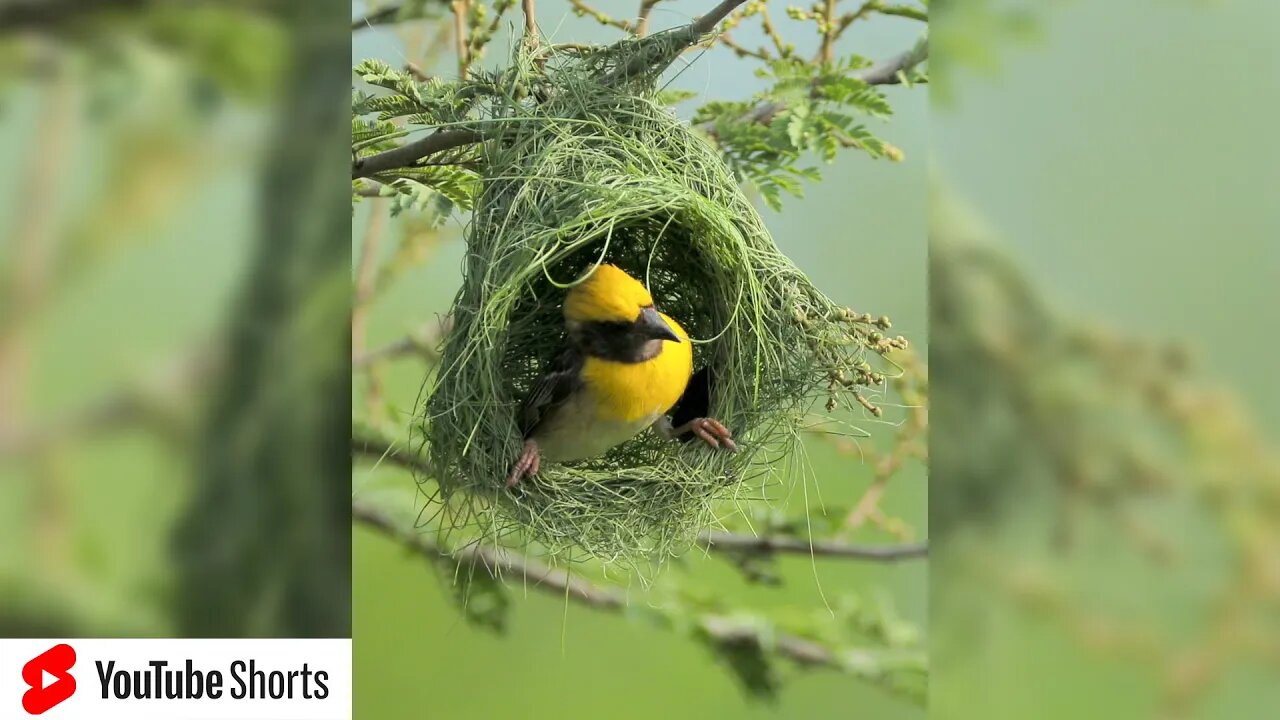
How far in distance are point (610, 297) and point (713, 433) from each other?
0.27 metres

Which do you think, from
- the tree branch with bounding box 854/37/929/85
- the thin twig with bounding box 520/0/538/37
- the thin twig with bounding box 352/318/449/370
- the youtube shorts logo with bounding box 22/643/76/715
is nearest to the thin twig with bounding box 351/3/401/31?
the thin twig with bounding box 520/0/538/37

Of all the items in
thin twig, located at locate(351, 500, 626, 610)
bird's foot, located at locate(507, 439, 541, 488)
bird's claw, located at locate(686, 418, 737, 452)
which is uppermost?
bird's claw, located at locate(686, 418, 737, 452)

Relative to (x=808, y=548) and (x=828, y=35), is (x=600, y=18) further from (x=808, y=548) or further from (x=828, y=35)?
(x=808, y=548)

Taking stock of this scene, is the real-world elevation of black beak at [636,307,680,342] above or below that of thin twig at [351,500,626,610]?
above

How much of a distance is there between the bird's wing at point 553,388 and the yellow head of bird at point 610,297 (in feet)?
0.26

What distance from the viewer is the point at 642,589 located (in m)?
2.03

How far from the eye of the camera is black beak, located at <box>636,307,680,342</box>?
1.44 meters

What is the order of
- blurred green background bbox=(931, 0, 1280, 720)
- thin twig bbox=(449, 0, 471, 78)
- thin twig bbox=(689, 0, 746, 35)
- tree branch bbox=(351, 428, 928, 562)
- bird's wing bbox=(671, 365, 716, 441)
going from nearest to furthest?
thin twig bbox=(689, 0, 746, 35), bird's wing bbox=(671, 365, 716, 441), thin twig bbox=(449, 0, 471, 78), blurred green background bbox=(931, 0, 1280, 720), tree branch bbox=(351, 428, 928, 562)

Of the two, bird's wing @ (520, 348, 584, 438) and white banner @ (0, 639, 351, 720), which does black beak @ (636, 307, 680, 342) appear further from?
white banner @ (0, 639, 351, 720)

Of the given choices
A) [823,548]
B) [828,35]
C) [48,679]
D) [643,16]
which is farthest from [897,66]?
[48,679]

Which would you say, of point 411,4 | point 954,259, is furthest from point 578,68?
point 954,259

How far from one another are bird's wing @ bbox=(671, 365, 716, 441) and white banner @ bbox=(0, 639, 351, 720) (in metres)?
0.76

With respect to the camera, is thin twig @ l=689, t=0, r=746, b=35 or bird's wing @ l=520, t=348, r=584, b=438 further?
bird's wing @ l=520, t=348, r=584, b=438

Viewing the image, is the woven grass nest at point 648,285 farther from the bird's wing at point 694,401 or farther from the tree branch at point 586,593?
the tree branch at point 586,593
